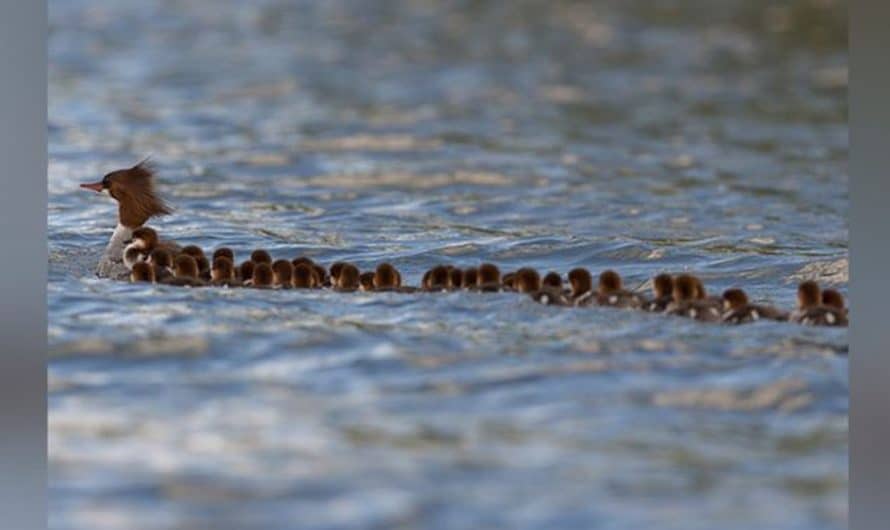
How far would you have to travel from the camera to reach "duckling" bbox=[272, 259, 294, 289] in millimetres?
5551

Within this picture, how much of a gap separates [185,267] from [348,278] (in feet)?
1.78

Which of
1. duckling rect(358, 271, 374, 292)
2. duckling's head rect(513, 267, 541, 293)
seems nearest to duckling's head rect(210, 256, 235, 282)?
duckling rect(358, 271, 374, 292)

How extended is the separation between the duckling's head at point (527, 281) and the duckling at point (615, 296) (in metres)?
0.20

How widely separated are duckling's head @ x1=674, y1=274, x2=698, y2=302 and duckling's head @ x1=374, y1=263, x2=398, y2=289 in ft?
3.01

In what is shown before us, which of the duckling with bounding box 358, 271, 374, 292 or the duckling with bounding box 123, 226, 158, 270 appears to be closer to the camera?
the duckling with bounding box 358, 271, 374, 292

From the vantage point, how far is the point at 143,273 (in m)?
5.62

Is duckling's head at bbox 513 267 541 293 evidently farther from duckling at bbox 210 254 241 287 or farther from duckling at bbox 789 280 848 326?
duckling at bbox 210 254 241 287

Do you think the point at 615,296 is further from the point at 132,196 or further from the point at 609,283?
the point at 132,196

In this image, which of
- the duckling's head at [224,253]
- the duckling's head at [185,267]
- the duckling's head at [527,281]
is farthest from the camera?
the duckling's head at [224,253]

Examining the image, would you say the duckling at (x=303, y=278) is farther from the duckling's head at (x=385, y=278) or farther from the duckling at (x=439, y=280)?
the duckling at (x=439, y=280)

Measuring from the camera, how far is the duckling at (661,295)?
5.12m

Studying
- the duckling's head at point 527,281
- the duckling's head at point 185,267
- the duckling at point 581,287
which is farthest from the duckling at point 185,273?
the duckling at point 581,287

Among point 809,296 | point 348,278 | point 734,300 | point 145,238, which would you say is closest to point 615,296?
point 734,300
